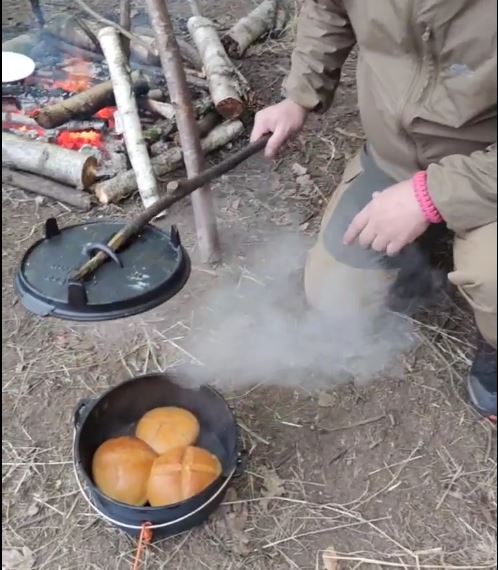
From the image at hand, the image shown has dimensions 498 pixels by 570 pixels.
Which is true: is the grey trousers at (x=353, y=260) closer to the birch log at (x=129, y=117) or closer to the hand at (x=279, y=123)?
the hand at (x=279, y=123)

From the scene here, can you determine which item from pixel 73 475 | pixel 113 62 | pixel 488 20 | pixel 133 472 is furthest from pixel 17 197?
pixel 488 20

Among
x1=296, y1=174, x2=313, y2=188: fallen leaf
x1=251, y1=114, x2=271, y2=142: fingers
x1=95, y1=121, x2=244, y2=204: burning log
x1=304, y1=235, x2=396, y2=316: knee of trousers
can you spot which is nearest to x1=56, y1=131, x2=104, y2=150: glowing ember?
x1=95, y1=121, x2=244, y2=204: burning log

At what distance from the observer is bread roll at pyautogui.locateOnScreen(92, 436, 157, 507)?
6.14ft

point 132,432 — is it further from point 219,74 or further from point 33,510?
point 219,74

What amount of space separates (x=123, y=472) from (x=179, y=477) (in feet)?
0.44

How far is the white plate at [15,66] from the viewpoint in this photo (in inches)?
139

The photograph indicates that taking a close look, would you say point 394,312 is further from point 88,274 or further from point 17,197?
point 17,197

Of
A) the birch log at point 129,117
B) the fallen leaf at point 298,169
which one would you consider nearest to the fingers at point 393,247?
the birch log at point 129,117

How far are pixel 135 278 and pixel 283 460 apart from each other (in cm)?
66

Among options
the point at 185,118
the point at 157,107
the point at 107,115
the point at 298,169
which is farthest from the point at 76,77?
the point at 185,118

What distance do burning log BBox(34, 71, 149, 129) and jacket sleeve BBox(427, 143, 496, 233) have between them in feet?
6.33

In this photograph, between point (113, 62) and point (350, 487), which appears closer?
point (350, 487)

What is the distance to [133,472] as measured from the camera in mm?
1887

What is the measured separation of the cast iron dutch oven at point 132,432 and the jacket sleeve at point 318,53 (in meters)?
0.92
